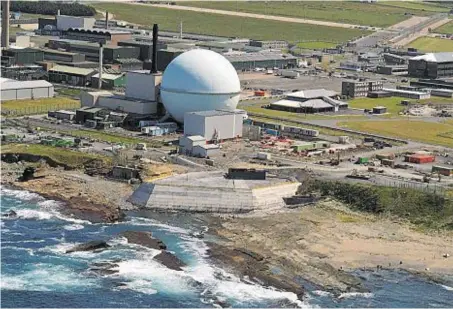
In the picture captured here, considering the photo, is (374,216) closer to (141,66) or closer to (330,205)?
(330,205)

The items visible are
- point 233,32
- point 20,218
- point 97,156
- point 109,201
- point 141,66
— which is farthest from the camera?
point 233,32

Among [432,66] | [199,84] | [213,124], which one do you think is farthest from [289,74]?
[213,124]

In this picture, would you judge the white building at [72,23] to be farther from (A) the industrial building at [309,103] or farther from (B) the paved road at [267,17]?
(A) the industrial building at [309,103]

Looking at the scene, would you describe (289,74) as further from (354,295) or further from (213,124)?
(354,295)

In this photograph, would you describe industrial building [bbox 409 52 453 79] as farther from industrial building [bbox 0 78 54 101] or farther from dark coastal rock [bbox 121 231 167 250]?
dark coastal rock [bbox 121 231 167 250]

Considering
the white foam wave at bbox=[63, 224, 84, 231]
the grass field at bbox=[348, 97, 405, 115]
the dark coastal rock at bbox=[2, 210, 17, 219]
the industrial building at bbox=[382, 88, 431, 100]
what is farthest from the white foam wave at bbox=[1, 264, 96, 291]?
the industrial building at bbox=[382, 88, 431, 100]

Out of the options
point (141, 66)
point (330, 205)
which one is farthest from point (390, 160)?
point (141, 66)
